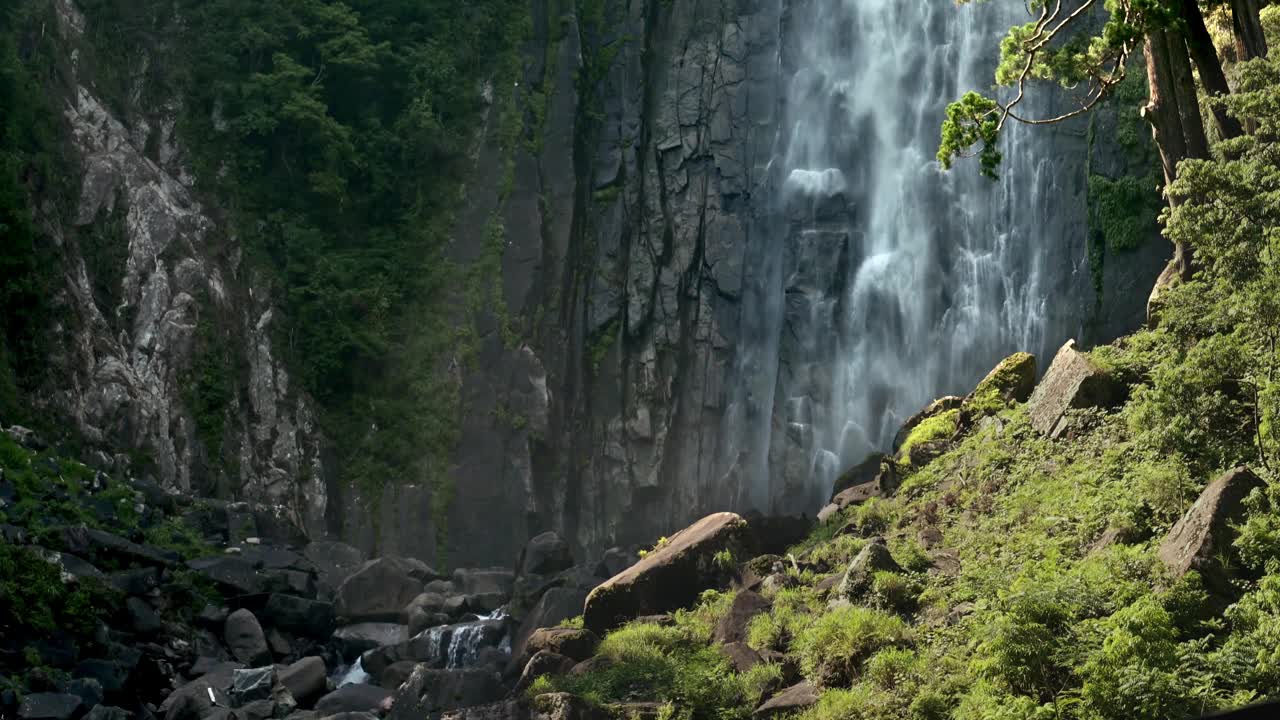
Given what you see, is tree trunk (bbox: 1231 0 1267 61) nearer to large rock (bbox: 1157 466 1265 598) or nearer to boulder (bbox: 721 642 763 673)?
large rock (bbox: 1157 466 1265 598)

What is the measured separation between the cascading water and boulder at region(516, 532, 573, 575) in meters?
6.72

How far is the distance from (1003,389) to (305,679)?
449 inches

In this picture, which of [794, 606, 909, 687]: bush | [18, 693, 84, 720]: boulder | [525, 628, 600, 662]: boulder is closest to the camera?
[794, 606, 909, 687]: bush

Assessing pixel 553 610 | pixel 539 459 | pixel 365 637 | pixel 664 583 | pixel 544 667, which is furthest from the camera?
pixel 539 459

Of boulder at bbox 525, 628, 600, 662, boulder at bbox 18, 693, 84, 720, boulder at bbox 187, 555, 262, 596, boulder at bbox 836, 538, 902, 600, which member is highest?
boulder at bbox 836, 538, 902, 600

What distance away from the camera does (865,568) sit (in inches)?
581

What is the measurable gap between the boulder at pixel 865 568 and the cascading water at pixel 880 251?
14.9 meters

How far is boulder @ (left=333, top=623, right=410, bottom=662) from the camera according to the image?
21.2m

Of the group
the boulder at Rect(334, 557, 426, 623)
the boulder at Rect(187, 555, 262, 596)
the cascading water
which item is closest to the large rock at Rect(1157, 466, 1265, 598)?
the boulder at Rect(187, 555, 262, 596)

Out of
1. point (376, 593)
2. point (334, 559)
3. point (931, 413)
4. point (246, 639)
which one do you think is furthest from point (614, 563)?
point (246, 639)

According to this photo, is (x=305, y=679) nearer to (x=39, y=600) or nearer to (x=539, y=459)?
(x=39, y=600)

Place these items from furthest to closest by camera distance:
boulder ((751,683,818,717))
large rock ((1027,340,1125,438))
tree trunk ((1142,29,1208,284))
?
large rock ((1027,340,1125,438))
tree trunk ((1142,29,1208,284))
boulder ((751,683,818,717))

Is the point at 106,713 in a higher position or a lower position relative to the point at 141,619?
lower

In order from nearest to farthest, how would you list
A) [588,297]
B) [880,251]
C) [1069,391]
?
1. [1069,391]
2. [880,251]
3. [588,297]
